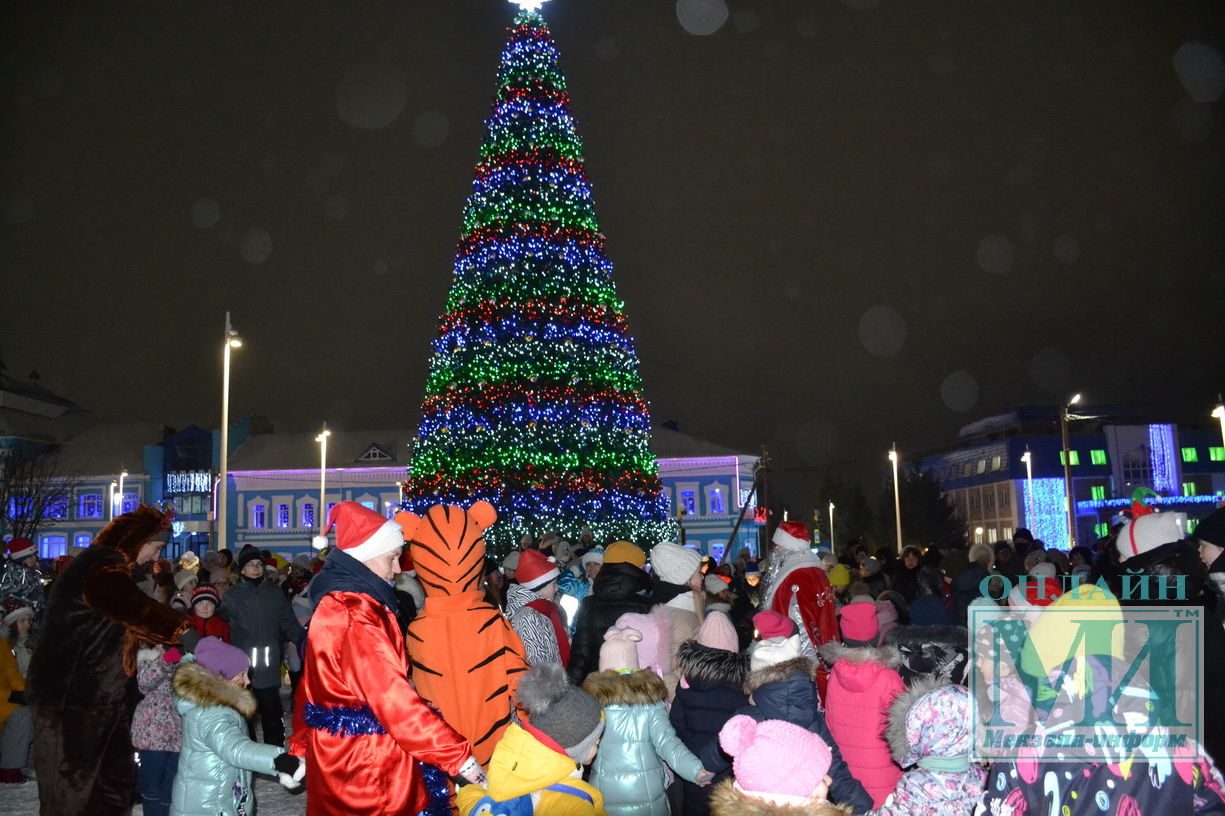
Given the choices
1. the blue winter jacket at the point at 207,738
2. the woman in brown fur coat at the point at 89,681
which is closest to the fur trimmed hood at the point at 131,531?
the woman in brown fur coat at the point at 89,681

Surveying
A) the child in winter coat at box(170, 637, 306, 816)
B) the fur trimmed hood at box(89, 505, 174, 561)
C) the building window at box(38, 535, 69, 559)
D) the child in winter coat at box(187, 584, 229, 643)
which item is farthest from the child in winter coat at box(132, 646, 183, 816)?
the building window at box(38, 535, 69, 559)

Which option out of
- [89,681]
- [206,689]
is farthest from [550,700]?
[89,681]

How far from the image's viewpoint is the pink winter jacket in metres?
5.84

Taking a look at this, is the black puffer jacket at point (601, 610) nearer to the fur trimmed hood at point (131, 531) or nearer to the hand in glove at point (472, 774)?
the fur trimmed hood at point (131, 531)

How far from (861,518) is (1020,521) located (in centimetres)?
1924

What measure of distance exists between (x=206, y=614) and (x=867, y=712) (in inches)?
279

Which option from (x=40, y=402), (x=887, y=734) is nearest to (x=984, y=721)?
(x=887, y=734)

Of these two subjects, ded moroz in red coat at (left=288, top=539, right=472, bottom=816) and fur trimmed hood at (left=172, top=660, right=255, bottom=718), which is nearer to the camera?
ded moroz in red coat at (left=288, top=539, right=472, bottom=816)

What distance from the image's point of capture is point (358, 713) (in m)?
4.46

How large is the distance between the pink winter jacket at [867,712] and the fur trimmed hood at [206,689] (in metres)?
3.39

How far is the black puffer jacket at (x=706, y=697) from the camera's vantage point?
5.90 metres

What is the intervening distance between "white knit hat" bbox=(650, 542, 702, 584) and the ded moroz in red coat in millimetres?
3616

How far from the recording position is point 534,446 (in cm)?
2691

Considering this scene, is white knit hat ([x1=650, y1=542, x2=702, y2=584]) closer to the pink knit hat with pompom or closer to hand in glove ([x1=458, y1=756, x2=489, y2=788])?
hand in glove ([x1=458, y1=756, x2=489, y2=788])
